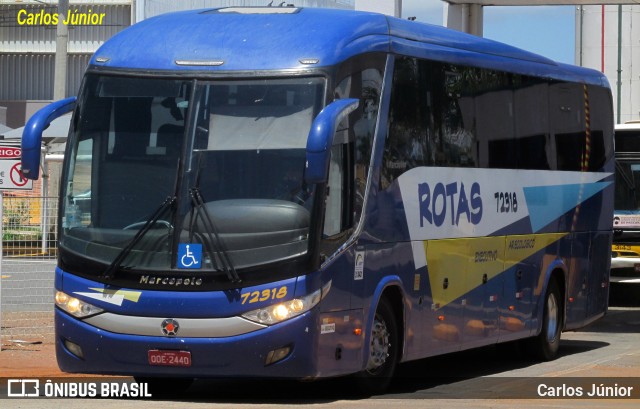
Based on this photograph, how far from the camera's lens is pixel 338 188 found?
12.4 metres

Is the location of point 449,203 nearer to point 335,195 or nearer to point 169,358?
point 335,195

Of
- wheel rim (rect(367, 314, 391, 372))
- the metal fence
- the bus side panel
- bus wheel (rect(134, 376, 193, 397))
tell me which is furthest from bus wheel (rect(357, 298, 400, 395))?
the bus side panel

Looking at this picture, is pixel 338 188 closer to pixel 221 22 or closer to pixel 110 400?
pixel 221 22

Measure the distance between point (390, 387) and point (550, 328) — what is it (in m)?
4.54

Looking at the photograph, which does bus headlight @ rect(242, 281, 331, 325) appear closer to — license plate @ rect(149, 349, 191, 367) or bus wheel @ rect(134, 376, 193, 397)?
license plate @ rect(149, 349, 191, 367)

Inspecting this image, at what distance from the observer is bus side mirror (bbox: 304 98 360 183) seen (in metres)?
11.5

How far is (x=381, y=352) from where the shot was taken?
526 inches

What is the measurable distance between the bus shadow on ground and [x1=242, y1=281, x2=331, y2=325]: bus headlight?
100 centimetres

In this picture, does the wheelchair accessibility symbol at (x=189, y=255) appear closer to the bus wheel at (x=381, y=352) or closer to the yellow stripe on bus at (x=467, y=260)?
the bus wheel at (x=381, y=352)

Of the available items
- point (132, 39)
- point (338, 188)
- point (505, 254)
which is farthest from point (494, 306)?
point (132, 39)

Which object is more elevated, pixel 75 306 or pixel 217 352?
pixel 75 306

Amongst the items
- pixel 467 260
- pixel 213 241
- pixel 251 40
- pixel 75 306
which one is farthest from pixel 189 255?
pixel 467 260

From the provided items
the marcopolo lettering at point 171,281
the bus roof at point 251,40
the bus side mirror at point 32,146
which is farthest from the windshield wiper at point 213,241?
the bus side mirror at point 32,146

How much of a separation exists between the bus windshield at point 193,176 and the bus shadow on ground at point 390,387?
1.60 metres
